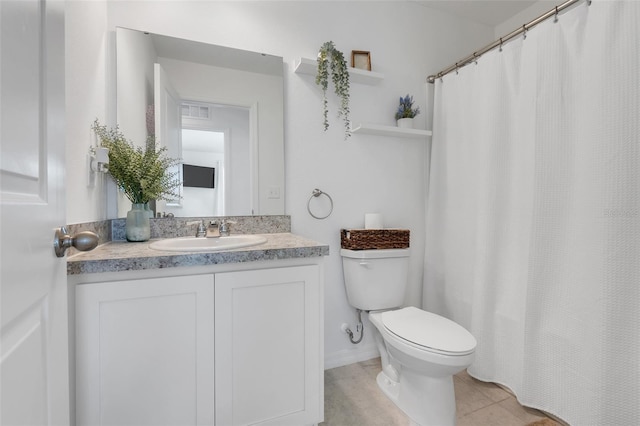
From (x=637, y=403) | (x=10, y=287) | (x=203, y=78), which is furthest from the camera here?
(x=203, y=78)

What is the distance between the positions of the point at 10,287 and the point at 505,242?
6.31ft

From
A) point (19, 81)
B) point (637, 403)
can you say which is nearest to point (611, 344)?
point (637, 403)

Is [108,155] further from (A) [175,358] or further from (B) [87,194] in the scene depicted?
(A) [175,358]

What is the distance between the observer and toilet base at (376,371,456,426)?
Answer: 1.39m

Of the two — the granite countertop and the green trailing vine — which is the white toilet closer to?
the granite countertop

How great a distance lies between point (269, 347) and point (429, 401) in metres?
0.83

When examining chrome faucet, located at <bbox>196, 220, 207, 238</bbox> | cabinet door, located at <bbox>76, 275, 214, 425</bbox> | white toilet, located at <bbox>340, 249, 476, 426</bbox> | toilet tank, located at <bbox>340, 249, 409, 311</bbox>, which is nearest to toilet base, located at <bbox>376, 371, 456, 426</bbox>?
white toilet, located at <bbox>340, 249, 476, 426</bbox>

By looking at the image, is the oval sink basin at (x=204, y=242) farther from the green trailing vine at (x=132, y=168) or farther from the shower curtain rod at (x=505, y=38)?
the shower curtain rod at (x=505, y=38)

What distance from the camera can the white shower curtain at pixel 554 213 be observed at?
1.20m

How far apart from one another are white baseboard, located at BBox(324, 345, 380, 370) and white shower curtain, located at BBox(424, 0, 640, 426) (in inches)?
23.8

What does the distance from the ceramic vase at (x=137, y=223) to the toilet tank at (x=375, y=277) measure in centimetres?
110

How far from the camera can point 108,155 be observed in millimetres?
1320

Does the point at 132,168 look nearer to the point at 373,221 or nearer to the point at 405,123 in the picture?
→ the point at 373,221

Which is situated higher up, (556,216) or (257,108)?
(257,108)
